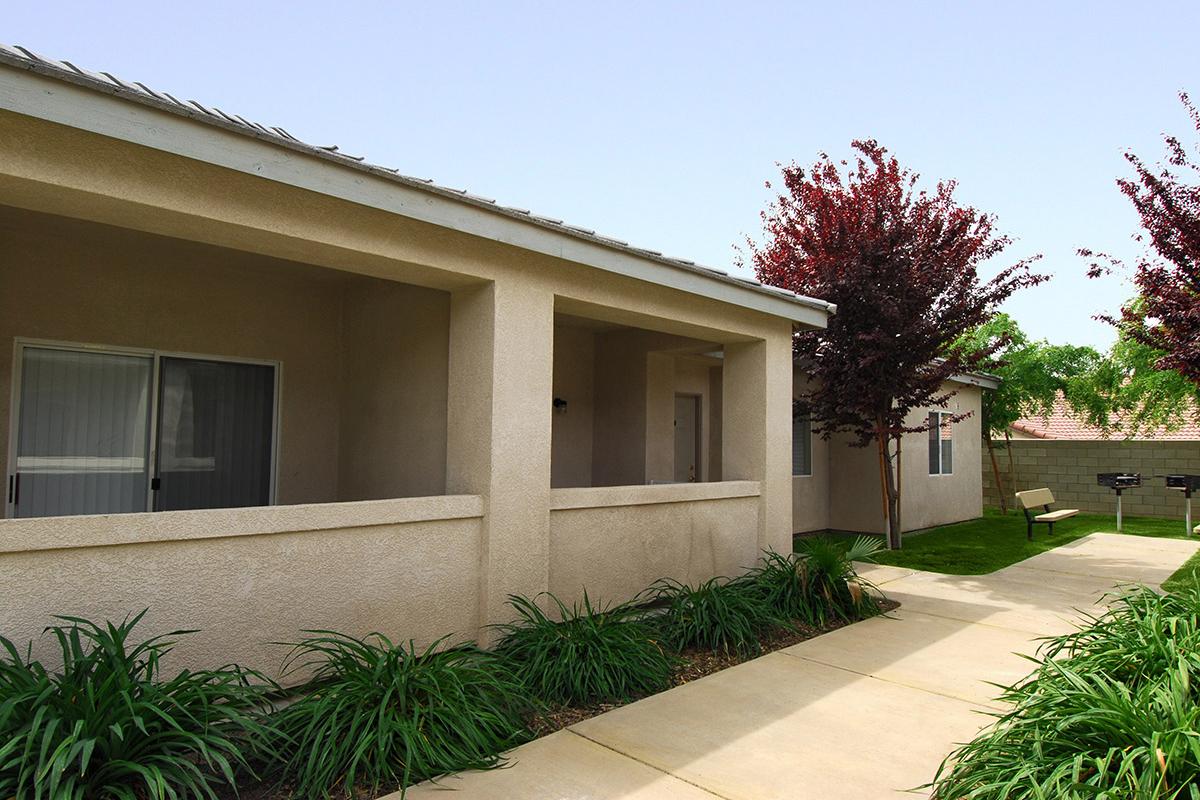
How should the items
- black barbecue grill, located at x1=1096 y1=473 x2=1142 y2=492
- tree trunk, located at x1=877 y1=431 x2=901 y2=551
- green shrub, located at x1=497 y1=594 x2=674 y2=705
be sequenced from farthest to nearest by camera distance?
black barbecue grill, located at x1=1096 y1=473 x2=1142 y2=492 < tree trunk, located at x1=877 y1=431 x2=901 y2=551 < green shrub, located at x1=497 y1=594 x2=674 y2=705

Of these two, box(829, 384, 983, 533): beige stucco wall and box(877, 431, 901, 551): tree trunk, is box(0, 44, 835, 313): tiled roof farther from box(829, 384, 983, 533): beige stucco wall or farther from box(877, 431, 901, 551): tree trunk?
box(829, 384, 983, 533): beige stucco wall

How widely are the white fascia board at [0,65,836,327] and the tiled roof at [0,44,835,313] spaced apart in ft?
0.06

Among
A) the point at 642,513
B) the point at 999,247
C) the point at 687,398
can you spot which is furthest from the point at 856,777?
the point at 999,247

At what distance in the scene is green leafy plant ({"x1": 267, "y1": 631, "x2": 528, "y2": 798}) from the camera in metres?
3.52

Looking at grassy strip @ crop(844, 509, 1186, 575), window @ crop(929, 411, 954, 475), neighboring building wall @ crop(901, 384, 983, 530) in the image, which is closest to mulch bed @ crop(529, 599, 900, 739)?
grassy strip @ crop(844, 509, 1186, 575)

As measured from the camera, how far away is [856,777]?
381cm

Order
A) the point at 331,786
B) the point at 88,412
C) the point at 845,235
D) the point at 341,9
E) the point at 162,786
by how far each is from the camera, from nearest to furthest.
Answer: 1. the point at 162,786
2. the point at 331,786
3. the point at 88,412
4. the point at 341,9
5. the point at 845,235

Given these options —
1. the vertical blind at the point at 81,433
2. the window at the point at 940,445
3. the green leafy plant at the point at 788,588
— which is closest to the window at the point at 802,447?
the window at the point at 940,445

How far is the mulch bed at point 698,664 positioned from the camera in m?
4.43

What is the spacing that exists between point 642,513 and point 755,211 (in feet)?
27.6

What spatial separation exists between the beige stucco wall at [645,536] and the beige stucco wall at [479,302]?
2.4 inches

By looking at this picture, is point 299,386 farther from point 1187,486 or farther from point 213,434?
point 1187,486

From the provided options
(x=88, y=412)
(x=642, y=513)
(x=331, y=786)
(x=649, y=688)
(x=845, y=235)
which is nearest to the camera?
(x=331, y=786)

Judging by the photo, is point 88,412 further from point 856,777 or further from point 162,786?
point 856,777
